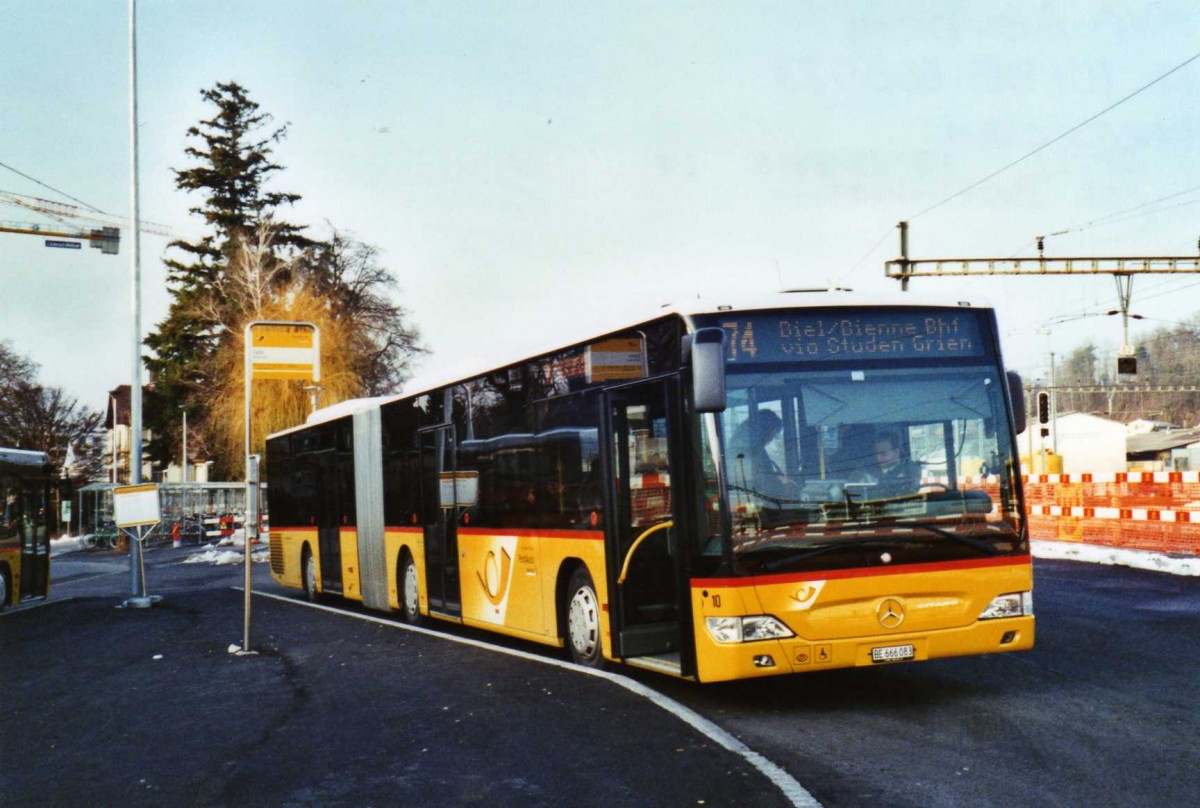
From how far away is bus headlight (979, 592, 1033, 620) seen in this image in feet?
29.7

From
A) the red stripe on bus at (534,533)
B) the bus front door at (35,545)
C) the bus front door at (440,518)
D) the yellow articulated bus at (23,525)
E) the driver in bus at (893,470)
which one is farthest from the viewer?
the bus front door at (35,545)

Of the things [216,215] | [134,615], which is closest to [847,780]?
[134,615]

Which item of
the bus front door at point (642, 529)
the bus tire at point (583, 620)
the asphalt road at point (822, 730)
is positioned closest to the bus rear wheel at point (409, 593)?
the asphalt road at point (822, 730)

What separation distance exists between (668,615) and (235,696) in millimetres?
3433

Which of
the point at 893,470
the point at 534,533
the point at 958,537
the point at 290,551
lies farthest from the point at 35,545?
the point at 958,537

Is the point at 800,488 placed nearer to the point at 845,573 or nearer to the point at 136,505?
the point at 845,573

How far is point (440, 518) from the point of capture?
15047 millimetres

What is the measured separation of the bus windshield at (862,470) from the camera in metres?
8.64

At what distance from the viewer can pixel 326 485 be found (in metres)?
20.6

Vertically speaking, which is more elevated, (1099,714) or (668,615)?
(668,615)

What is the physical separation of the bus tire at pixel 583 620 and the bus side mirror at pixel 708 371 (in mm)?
2878

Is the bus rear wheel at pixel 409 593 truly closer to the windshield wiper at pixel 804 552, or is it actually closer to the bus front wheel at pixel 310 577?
the bus front wheel at pixel 310 577

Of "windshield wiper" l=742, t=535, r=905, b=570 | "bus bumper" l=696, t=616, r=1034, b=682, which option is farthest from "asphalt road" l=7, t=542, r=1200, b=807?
"windshield wiper" l=742, t=535, r=905, b=570

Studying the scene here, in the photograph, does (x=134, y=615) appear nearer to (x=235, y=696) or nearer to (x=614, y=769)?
(x=235, y=696)
